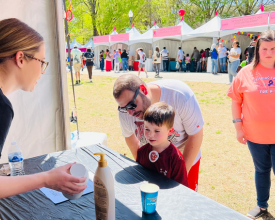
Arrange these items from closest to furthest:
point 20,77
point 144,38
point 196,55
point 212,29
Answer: point 20,77 → point 212,29 → point 196,55 → point 144,38

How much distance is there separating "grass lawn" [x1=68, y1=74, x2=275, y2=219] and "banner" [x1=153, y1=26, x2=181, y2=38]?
8649mm

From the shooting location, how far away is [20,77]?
144 centimetres

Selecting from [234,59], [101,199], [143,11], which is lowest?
[101,199]

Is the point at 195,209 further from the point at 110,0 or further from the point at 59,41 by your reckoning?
the point at 110,0

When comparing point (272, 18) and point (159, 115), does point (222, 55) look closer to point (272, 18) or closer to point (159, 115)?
point (272, 18)

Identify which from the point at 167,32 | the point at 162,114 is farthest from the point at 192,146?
the point at 167,32

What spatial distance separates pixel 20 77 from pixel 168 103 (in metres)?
0.99

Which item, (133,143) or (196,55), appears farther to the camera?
(196,55)

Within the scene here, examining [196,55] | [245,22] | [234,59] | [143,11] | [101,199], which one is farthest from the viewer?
[143,11]

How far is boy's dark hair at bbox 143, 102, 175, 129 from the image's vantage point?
1576mm

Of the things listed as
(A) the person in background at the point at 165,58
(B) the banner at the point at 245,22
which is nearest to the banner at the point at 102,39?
(A) the person in background at the point at 165,58

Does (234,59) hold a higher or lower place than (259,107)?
higher

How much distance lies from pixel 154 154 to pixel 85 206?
559mm

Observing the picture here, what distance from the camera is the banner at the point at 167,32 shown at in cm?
1633
